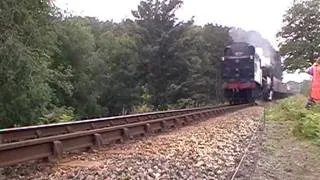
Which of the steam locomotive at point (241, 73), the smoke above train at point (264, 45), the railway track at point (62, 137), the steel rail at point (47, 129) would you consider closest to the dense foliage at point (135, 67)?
the smoke above train at point (264, 45)

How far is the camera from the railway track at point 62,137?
737cm

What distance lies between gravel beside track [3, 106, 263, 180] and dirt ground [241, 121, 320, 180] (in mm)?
296

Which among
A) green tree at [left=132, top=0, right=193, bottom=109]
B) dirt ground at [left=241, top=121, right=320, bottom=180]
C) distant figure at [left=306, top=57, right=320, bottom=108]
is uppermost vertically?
green tree at [left=132, top=0, right=193, bottom=109]

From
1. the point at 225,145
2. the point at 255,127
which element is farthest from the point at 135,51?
the point at 225,145

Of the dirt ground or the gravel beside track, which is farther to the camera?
the dirt ground

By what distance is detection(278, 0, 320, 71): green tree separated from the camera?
54.3 m

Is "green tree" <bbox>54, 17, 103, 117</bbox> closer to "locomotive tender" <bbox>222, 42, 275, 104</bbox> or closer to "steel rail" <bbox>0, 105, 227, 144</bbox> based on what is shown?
"locomotive tender" <bbox>222, 42, 275, 104</bbox>

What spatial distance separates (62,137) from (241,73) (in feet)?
85.8

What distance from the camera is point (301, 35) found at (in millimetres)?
56875

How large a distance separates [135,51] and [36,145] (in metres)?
43.0

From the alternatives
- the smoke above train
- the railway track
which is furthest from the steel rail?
the smoke above train

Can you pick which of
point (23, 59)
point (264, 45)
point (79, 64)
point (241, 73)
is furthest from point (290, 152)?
point (264, 45)

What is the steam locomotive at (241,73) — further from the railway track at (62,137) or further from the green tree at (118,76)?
the railway track at (62,137)

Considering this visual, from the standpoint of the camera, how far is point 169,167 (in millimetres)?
7887
